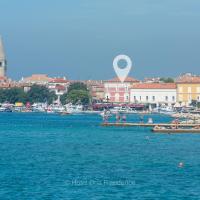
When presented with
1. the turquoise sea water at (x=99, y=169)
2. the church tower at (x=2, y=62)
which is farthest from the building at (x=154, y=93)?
the turquoise sea water at (x=99, y=169)

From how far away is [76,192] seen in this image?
2541 cm

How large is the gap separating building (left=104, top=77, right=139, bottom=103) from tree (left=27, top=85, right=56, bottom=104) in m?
6.88

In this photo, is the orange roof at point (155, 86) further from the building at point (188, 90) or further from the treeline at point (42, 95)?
the treeline at point (42, 95)

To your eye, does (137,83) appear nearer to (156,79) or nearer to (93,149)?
(156,79)

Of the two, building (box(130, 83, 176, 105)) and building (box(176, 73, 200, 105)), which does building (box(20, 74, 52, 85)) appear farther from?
building (box(176, 73, 200, 105))

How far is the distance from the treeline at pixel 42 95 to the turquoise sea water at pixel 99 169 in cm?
7627

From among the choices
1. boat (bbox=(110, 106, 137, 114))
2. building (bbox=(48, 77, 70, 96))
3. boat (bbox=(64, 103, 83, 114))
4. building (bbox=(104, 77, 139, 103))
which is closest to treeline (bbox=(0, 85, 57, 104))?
building (bbox=(48, 77, 70, 96))

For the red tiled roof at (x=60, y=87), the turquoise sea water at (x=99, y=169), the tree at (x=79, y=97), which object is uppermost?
the red tiled roof at (x=60, y=87)

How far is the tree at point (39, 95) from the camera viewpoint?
130 m

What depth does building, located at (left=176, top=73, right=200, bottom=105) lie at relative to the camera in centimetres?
12231

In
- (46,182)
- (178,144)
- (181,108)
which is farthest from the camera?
(181,108)

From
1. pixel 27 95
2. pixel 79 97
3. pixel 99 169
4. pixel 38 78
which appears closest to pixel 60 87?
pixel 27 95

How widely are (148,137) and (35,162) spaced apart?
57.5 feet

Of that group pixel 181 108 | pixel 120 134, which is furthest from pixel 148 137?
pixel 181 108
